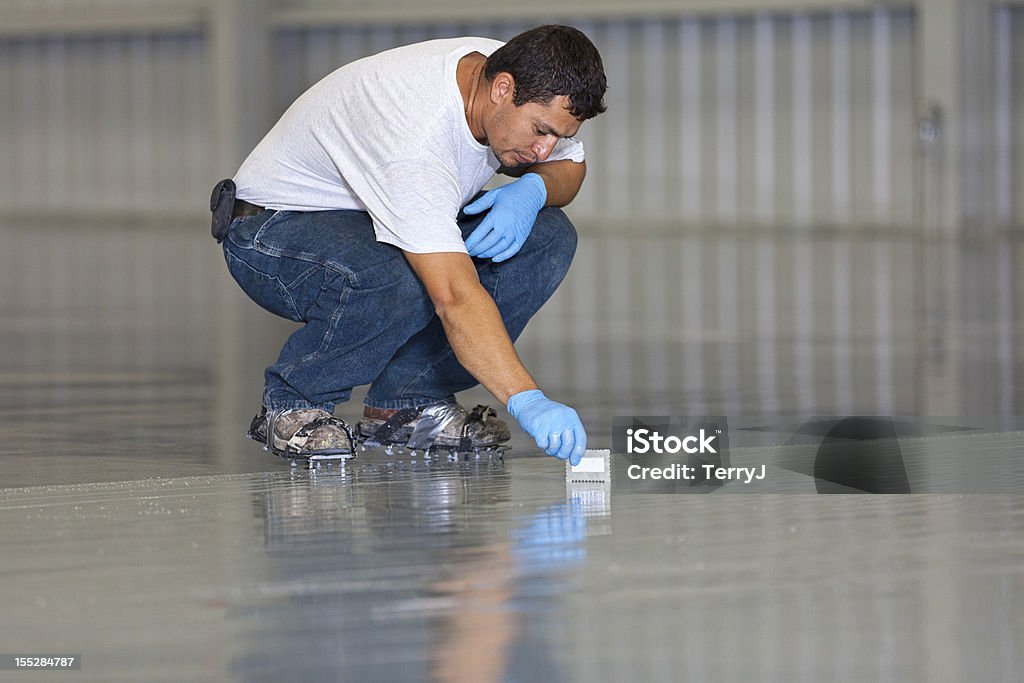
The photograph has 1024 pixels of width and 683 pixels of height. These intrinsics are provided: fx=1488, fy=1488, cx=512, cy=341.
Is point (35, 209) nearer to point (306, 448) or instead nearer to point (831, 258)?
point (831, 258)

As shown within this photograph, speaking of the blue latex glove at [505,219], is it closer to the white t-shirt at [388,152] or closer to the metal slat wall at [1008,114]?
the white t-shirt at [388,152]

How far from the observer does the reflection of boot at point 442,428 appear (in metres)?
2.48

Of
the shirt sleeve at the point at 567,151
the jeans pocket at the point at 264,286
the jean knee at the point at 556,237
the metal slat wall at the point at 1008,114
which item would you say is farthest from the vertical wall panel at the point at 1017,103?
the jeans pocket at the point at 264,286

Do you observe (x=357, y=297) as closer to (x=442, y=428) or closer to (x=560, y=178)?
(x=442, y=428)

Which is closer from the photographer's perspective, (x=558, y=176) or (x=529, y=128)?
(x=529, y=128)

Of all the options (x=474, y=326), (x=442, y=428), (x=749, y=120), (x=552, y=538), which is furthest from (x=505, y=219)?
(x=749, y=120)

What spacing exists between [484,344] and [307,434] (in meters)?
0.40

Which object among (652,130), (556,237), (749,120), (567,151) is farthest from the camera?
(652,130)

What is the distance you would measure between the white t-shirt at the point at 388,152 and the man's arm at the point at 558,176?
0.14 meters

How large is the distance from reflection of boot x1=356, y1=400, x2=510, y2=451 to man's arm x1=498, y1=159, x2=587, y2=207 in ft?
1.26

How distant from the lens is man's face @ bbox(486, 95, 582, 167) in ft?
6.98

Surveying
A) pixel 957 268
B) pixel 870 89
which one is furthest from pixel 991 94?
pixel 957 268

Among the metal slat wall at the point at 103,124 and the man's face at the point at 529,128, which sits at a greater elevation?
the metal slat wall at the point at 103,124

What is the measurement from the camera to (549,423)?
206 cm
